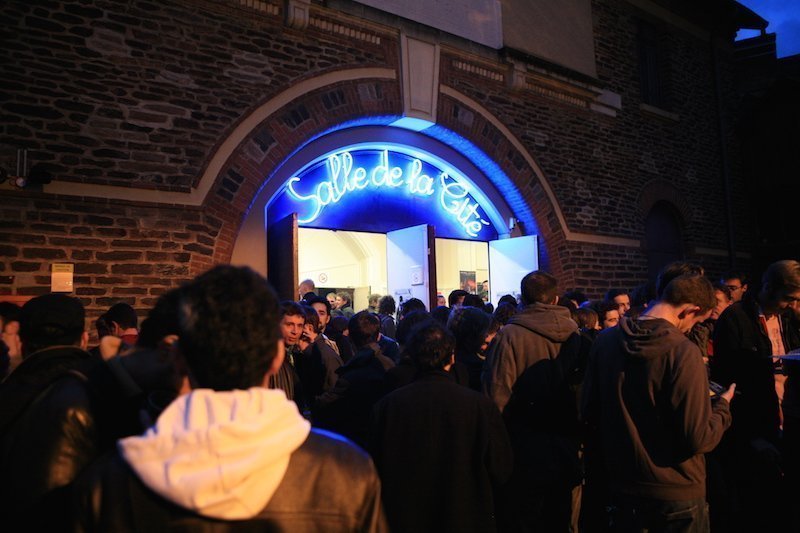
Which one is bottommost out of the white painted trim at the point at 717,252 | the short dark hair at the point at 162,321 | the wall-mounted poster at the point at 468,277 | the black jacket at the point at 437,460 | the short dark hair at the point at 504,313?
the black jacket at the point at 437,460

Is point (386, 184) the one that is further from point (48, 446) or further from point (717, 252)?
point (717, 252)

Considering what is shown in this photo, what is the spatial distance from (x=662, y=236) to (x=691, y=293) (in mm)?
10125

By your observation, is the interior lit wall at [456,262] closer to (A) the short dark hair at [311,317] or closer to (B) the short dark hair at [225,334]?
(A) the short dark hair at [311,317]

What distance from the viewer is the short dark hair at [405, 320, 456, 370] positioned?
113 inches

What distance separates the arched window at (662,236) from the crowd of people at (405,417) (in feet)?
22.2

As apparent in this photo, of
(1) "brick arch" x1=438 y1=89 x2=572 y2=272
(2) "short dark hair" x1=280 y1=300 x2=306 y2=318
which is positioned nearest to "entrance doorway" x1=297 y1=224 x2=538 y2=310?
(1) "brick arch" x1=438 y1=89 x2=572 y2=272

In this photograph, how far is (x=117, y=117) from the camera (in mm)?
6082

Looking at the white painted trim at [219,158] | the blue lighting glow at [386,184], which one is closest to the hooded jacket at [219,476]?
the white painted trim at [219,158]

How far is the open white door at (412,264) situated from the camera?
8.66m

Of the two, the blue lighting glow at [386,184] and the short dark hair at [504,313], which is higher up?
the blue lighting glow at [386,184]

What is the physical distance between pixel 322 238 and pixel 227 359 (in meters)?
11.4

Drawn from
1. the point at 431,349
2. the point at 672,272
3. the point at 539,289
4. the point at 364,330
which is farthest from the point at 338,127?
the point at 431,349

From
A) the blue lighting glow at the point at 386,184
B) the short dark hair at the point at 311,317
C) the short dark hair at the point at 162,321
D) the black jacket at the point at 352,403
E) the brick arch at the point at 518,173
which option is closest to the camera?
the short dark hair at the point at 162,321

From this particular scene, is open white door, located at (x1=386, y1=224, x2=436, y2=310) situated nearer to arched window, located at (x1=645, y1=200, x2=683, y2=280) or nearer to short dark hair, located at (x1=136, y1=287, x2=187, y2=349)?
arched window, located at (x1=645, y1=200, x2=683, y2=280)
